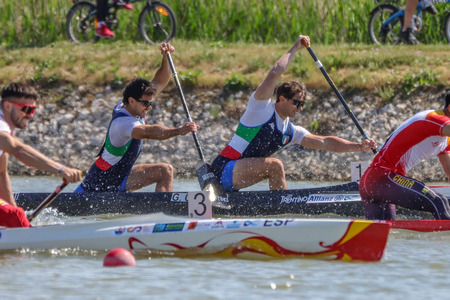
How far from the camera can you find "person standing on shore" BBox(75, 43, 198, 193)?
9023 mm

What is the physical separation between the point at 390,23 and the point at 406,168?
884cm

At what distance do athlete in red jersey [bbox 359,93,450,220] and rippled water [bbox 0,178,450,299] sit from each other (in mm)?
638

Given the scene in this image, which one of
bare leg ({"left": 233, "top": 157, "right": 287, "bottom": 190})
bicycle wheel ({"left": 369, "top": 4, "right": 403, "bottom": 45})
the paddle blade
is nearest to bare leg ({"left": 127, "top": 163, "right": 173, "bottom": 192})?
the paddle blade

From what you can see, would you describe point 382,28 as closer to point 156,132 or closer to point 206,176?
point 206,176

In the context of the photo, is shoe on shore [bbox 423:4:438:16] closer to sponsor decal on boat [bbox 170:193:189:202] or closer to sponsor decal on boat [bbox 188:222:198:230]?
sponsor decal on boat [bbox 170:193:189:202]

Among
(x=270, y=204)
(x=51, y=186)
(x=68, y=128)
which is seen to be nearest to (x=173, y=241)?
(x=270, y=204)

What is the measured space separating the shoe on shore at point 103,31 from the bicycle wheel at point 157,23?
23.6 inches

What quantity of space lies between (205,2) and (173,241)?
11410 millimetres

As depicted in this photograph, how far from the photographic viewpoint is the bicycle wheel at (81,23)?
56.3ft

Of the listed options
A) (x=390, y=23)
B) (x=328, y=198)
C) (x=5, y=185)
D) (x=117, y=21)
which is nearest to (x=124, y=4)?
(x=117, y=21)

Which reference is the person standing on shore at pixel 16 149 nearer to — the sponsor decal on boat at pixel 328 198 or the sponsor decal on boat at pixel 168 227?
the sponsor decal on boat at pixel 168 227

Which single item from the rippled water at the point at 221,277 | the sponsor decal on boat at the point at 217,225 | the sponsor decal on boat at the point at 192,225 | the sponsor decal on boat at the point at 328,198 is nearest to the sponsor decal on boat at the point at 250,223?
the sponsor decal on boat at the point at 217,225

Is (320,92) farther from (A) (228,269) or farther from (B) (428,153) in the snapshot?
(A) (228,269)

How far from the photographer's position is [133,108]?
30.1ft
